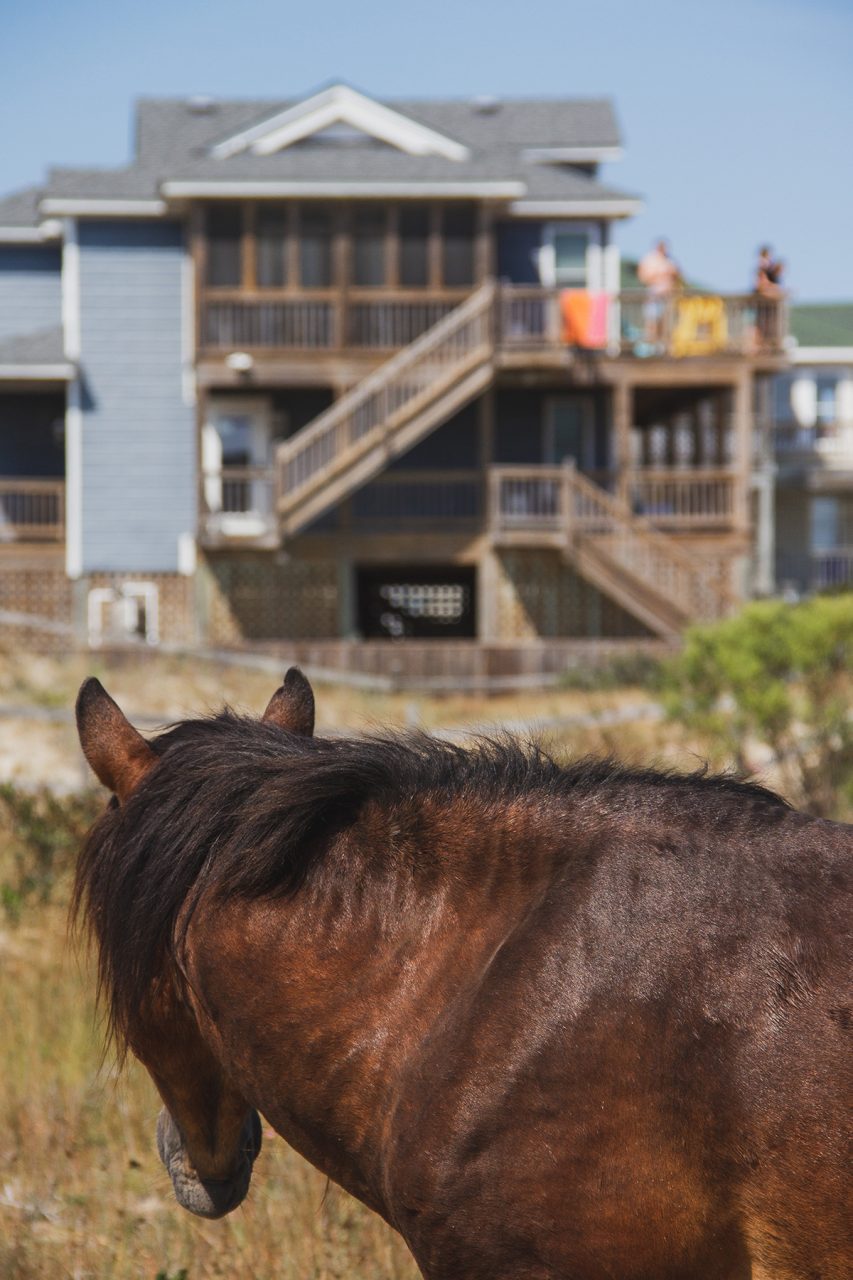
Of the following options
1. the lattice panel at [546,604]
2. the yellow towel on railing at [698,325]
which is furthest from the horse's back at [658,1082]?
the yellow towel on railing at [698,325]

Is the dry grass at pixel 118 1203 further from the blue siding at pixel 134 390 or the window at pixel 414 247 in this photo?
the window at pixel 414 247

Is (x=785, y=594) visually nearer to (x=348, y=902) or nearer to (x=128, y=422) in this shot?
(x=128, y=422)

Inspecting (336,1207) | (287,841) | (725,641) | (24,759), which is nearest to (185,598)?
(24,759)

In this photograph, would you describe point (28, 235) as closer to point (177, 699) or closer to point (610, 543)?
point (610, 543)

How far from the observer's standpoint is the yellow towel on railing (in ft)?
88.1

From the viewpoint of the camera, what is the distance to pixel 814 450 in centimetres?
4012

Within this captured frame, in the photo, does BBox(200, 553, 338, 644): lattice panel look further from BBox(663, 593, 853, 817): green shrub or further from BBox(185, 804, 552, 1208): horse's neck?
BBox(185, 804, 552, 1208): horse's neck

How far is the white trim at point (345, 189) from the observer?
87.7 feet

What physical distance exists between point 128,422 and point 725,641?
19.0 metres

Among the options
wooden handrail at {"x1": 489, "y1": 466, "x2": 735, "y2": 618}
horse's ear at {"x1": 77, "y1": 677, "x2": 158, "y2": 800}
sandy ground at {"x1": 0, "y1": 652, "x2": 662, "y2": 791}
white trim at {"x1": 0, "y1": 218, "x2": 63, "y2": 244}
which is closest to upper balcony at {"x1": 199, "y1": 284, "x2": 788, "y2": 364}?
wooden handrail at {"x1": 489, "y1": 466, "x2": 735, "y2": 618}

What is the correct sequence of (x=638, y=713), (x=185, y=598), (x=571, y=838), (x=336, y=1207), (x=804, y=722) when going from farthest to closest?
(x=185, y=598) → (x=638, y=713) → (x=804, y=722) → (x=336, y=1207) → (x=571, y=838)

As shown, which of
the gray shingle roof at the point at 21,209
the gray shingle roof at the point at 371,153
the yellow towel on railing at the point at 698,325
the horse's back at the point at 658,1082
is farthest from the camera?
the gray shingle roof at the point at 21,209

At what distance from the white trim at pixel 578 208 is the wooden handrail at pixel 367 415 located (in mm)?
3458

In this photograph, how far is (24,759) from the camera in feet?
52.8
